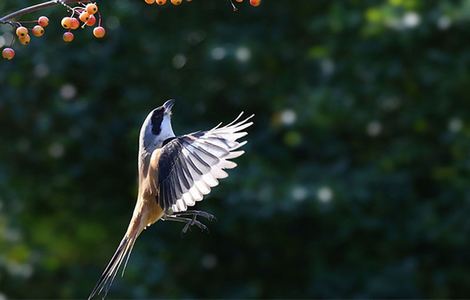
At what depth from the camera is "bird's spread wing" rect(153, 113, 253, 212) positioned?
239 centimetres

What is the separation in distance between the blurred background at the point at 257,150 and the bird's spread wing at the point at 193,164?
261 centimetres

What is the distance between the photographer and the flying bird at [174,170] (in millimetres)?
2400

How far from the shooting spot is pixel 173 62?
5746 millimetres

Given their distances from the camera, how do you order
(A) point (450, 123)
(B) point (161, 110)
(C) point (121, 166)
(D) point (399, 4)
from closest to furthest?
(B) point (161, 110), (D) point (399, 4), (A) point (450, 123), (C) point (121, 166)

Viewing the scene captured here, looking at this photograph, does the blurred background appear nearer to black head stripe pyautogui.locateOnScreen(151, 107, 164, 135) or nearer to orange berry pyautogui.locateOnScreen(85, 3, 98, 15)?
black head stripe pyautogui.locateOnScreen(151, 107, 164, 135)

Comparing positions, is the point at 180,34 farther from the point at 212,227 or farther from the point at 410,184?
the point at 410,184

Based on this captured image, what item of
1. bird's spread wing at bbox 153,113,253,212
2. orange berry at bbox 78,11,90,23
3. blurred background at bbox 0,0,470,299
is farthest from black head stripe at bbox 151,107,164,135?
blurred background at bbox 0,0,470,299

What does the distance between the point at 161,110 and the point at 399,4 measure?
2588mm

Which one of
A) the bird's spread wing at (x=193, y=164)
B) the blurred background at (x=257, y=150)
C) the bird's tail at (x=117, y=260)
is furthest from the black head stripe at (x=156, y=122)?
the blurred background at (x=257, y=150)

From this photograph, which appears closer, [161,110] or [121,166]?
[161,110]

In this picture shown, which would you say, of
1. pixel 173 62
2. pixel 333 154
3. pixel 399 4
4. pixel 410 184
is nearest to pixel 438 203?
pixel 410 184

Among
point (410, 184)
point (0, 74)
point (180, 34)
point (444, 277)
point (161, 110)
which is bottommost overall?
point (161, 110)

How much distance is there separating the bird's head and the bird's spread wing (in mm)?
166

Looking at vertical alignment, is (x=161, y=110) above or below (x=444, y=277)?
below
